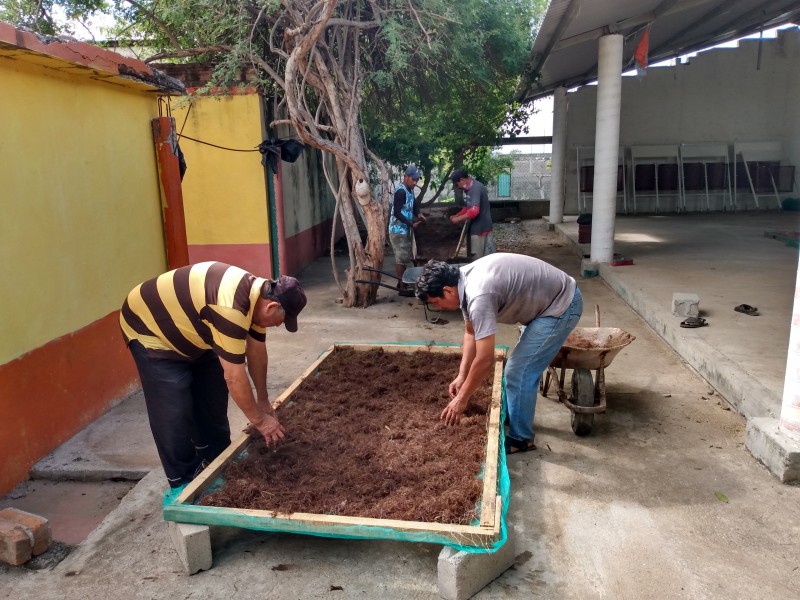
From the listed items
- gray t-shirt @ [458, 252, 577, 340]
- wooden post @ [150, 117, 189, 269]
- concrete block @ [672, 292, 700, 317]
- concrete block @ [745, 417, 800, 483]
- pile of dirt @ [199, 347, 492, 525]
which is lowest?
concrete block @ [745, 417, 800, 483]

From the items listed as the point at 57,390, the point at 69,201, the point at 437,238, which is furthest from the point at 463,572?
the point at 437,238

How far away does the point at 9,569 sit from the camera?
118 inches

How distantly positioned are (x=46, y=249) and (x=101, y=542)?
2.13 meters

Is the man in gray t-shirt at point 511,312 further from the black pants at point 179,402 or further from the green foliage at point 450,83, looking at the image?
the green foliage at point 450,83

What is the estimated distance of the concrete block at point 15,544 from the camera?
2959 mm

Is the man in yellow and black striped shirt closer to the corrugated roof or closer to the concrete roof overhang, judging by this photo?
the corrugated roof

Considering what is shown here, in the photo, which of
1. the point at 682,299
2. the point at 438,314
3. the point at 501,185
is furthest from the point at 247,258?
the point at 501,185

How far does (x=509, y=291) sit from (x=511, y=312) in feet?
0.60

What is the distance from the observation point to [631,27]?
31.3ft

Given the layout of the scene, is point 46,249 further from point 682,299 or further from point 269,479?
point 682,299

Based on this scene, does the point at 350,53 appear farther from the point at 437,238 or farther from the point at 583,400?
the point at 583,400

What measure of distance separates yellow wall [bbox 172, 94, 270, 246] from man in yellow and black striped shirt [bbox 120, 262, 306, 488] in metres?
6.11

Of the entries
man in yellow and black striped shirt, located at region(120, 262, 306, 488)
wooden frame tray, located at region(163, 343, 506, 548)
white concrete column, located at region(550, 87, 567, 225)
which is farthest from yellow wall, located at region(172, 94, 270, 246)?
white concrete column, located at region(550, 87, 567, 225)

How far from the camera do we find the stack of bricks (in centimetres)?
297
